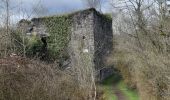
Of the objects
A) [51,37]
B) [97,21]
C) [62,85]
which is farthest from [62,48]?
[62,85]

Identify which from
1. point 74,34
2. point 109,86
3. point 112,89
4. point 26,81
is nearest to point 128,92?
point 112,89

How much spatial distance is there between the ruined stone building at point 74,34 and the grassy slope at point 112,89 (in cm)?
90

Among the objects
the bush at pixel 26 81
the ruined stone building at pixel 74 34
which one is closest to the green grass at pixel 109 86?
the ruined stone building at pixel 74 34

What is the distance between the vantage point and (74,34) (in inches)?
1075

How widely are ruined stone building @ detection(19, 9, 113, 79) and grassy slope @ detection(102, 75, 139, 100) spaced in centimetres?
90

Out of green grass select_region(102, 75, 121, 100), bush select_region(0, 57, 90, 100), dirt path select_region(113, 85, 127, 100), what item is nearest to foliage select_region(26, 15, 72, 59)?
green grass select_region(102, 75, 121, 100)

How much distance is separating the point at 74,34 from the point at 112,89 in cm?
492

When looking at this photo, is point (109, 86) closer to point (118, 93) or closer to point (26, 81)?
point (118, 93)

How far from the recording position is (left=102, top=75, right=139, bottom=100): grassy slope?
23.4 meters

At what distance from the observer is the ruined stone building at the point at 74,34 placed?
87.6ft

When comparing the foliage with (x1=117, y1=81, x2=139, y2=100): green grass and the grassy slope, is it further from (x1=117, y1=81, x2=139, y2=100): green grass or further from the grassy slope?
(x1=117, y1=81, x2=139, y2=100): green grass

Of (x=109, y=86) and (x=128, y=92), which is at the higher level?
(x=109, y=86)

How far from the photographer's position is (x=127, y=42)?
95.1 feet

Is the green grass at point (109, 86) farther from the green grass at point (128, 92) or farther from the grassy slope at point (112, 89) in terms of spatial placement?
the green grass at point (128, 92)
